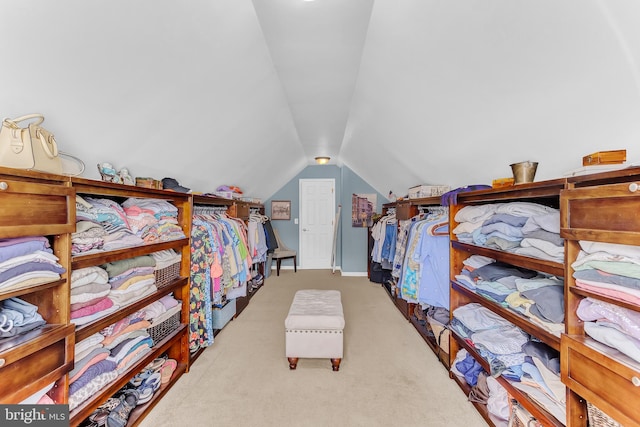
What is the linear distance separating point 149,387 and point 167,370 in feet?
0.64

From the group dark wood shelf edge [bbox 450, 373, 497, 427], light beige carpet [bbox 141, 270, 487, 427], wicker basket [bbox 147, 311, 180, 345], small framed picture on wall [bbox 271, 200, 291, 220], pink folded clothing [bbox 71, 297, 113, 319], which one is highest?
small framed picture on wall [bbox 271, 200, 291, 220]

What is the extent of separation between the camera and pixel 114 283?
1.63m

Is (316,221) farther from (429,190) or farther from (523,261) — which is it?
(523,261)

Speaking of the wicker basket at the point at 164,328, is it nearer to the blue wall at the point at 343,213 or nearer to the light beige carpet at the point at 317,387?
the light beige carpet at the point at 317,387

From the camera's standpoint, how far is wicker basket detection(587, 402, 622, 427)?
1005mm

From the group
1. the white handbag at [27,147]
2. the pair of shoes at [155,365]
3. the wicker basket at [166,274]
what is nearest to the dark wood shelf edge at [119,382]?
the pair of shoes at [155,365]

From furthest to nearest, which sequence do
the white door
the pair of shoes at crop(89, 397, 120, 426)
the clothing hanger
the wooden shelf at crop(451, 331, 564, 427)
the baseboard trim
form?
the white door, the baseboard trim, the pair of shoes at crop(89, 397, 120, 426), the wooden shelf at crop(451, 331, 564, 427), the clothing hanger

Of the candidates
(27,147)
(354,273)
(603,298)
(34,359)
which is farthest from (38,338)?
(354,273)

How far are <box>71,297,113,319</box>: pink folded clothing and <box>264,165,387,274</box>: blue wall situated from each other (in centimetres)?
453

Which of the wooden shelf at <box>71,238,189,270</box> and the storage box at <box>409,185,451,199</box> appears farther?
the storage box at <box>409,185,451,199</box>

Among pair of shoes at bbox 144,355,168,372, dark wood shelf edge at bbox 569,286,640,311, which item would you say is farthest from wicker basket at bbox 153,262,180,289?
dark wood shelf edge at bbox 569,286,640,311

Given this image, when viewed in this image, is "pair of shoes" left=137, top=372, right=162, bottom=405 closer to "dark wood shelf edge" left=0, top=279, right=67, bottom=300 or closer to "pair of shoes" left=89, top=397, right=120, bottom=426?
"pair of shoes" left=89, top=397, right=120, bottom=426

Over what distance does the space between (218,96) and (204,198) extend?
40.1 inches

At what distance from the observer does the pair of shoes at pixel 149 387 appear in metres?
1.78
